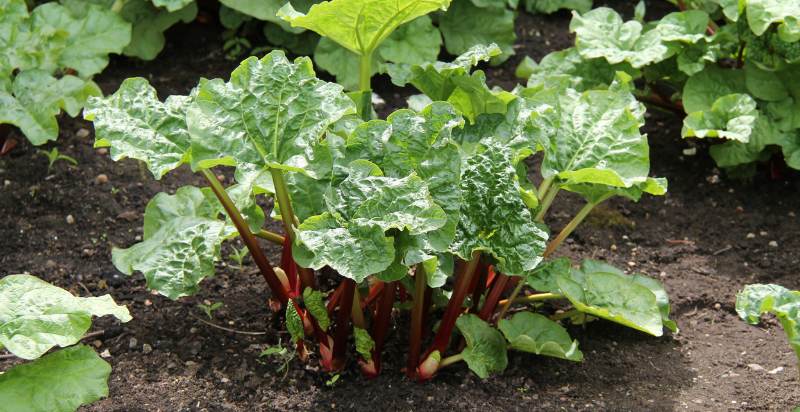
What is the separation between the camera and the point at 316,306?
2.69 meters

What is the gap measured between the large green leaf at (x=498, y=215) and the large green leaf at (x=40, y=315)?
0.88 metres

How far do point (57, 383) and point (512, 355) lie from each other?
125 cm

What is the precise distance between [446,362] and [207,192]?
0.85 meters

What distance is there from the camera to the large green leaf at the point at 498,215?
2.59 metres

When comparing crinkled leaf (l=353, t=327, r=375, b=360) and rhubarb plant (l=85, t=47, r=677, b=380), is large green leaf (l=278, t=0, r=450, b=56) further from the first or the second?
crinkled leaf (l=353, t=327, r=375, b=360)

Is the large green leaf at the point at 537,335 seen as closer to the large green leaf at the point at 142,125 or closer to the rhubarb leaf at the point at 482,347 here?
the rhubarb leaf at the point at 482,347

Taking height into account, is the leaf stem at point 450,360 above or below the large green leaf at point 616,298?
below

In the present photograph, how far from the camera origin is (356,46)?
287 cm

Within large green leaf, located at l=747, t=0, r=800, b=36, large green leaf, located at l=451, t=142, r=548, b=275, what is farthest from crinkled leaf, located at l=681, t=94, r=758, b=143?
large green leaf, located at l=451, t=142, r=548, b=275

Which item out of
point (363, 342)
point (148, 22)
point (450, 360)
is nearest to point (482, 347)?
point (450, 360)

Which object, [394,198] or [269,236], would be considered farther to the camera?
[269,236]

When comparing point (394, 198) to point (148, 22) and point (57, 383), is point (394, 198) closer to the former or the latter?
point (57, 383)

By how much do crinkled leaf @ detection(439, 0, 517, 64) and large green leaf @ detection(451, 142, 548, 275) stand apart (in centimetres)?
177

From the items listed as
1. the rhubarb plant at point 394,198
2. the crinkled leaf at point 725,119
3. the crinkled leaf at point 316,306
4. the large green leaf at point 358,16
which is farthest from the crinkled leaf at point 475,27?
the crinkled leaf at point 316,306
